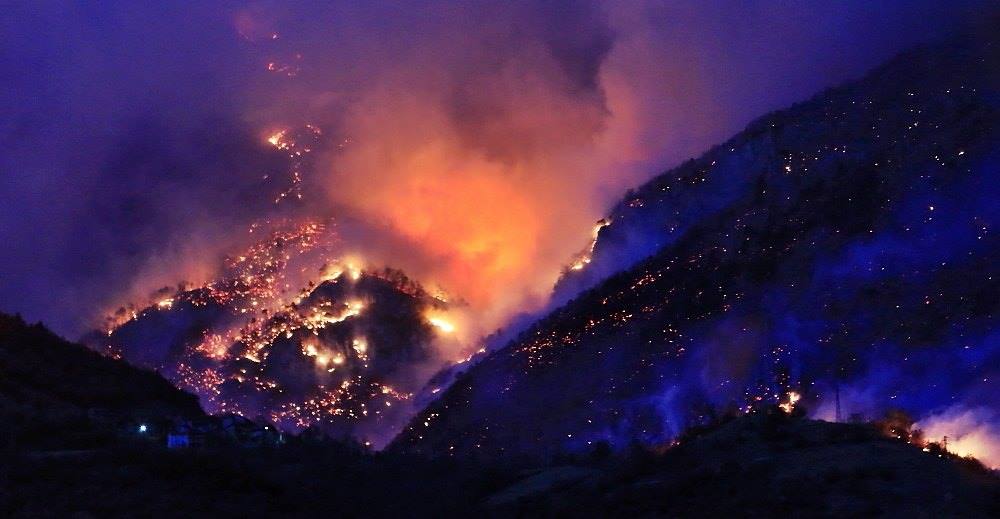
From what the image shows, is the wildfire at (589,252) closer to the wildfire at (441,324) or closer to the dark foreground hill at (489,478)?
the wildfire at (441,324)

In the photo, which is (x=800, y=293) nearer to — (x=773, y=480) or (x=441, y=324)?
(x=773, y=480)

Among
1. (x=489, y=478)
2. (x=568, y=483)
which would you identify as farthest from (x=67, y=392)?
(x=568, y=483)

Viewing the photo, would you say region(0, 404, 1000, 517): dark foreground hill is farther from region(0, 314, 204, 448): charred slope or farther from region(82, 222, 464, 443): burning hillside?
region(82, 222, 464, 443): burning hillside

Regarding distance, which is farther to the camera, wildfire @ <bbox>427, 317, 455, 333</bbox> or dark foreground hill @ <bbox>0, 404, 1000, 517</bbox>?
wildfire @ <bbox>427, 317, 455, 333</bbox>

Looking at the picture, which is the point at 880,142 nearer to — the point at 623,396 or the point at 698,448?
the point at 623,396

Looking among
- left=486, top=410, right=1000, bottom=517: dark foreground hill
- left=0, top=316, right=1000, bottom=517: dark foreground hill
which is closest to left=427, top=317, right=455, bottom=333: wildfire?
left=0, top=316, right=1000, bottom=517: dark foreground hill

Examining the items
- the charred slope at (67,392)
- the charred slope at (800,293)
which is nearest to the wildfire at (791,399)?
the charred slope at (800,293)
